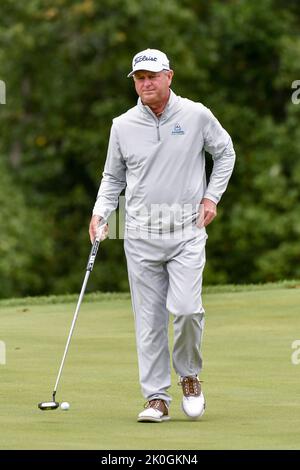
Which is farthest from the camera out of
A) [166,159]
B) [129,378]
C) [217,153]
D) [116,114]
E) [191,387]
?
[116,114]

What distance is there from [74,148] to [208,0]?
5173 millimetres

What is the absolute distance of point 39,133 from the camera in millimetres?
37688

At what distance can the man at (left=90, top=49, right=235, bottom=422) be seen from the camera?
7.85 meters

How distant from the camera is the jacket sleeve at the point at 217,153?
7961mm

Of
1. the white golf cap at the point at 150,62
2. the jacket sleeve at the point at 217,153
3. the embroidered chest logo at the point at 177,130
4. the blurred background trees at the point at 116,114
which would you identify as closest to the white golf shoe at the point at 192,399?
the jacket sleeve at the point at 217,153

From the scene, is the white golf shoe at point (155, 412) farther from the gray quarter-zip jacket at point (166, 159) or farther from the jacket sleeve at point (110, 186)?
the jacket sleeve at point (110, 186)

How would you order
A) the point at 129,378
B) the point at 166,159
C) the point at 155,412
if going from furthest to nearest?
1. the point at 129,378
2. the point at 166,159
3. the point at 155,412

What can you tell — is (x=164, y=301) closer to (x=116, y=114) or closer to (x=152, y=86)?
(x=152, y=86)

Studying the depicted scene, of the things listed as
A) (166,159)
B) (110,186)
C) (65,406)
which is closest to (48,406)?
(65,406)

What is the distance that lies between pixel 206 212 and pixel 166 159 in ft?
1.21

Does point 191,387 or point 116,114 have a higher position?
point 116,114

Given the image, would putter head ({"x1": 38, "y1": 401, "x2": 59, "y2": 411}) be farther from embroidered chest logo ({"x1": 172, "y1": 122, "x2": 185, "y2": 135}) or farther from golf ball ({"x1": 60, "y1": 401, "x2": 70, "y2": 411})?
embroidered chest logo ({"x1": 172, "y1": 122, "x2": 185, "y2": 135})

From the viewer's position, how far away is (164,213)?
7.88 m
